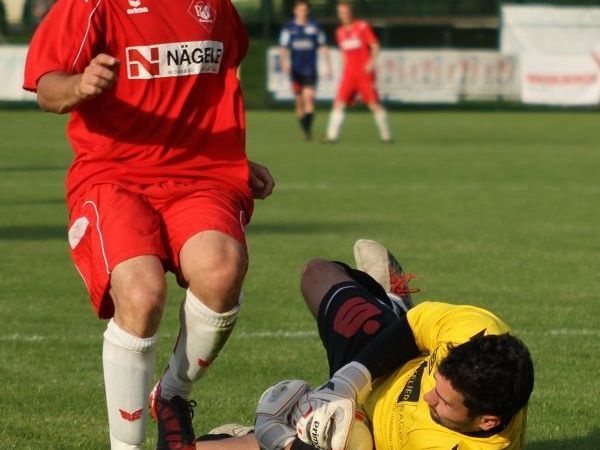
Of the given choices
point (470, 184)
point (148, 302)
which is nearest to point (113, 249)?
point (148, 302)

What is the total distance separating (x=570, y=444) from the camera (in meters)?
6.02

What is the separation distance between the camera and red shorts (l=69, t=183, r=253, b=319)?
16.8ft

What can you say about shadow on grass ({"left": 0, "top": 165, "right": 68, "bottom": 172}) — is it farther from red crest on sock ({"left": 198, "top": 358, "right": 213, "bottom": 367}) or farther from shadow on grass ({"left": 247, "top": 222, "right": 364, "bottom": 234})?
red crest on sock ({"left": 198, "top": 358, "right": 213, "bottom": 367})

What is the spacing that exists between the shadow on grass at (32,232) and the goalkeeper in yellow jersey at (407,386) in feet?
21.6

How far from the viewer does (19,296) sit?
9.53m

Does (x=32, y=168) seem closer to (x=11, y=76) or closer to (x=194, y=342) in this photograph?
(x=11, y=76)

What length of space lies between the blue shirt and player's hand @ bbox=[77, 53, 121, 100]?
2141cm

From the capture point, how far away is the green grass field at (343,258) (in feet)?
22.0

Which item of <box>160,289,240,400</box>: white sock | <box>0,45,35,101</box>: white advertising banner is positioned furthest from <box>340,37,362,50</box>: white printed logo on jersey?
<box>160,289,240,400</box>: white sock

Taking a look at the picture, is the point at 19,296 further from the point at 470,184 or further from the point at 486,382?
the point at 470,184

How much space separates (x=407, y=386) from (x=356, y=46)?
1995cm

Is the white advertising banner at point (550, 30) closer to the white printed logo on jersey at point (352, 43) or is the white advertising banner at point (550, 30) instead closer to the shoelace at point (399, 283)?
the white printed logo on jersey at point (352, 43)

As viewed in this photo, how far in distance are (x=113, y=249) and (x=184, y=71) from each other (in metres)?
0.82

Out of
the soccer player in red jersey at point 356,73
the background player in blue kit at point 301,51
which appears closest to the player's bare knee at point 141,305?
the soccer player in red jersey at point 356,73
